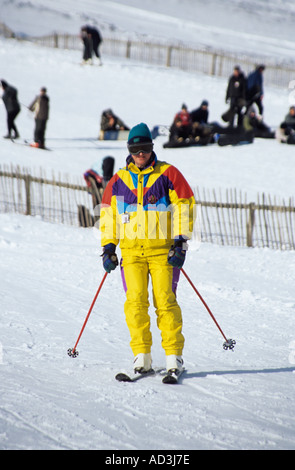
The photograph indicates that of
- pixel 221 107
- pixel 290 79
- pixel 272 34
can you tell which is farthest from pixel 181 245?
pixel 272 34

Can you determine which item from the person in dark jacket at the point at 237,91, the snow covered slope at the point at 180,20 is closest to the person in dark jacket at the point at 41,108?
the person in dark jacket at the point at 237,91

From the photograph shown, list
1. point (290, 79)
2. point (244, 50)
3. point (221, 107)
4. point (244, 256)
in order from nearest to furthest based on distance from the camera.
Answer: point (244, 256) → point (221, 107) → point (290, 79) → point (244, 50)

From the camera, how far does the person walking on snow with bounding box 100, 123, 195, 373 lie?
420 centimetres

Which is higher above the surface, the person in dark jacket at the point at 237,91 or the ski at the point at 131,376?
the person in dark jacket at the point at 237,91

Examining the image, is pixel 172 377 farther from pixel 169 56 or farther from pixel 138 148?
pixel 169 56

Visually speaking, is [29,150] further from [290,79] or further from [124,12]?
[124,12]

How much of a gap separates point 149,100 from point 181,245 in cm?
1720

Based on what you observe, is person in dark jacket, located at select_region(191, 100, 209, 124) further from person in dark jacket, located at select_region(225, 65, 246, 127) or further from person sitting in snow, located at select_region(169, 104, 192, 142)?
person in dark jacket, located at select_region(225, 65, 246, 127)

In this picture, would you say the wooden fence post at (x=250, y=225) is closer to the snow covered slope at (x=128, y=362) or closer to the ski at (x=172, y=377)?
the snow covered slope at (x=128, y=362)

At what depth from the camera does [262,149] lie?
50.5ft

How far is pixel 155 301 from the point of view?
168 inches

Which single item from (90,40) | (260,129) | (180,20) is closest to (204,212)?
(260,129)

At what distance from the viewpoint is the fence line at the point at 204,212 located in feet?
32.9

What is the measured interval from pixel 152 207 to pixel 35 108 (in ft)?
34.7
